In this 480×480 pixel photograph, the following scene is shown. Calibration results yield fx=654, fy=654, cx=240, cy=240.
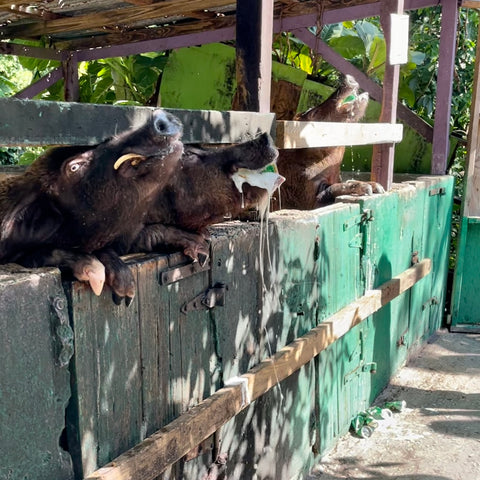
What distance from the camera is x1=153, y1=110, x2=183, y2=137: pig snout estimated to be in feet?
7.07

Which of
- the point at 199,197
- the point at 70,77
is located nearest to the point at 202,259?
the point at 199,197

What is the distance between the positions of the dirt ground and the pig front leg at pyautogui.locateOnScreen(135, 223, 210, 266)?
207 centimetres

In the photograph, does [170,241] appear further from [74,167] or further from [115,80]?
[115,80]

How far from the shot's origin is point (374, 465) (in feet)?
14.4

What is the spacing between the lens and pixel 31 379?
2.02 metres

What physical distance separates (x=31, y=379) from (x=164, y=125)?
913 millimetres

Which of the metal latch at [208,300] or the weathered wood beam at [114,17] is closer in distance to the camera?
the metal latch at [208,300]

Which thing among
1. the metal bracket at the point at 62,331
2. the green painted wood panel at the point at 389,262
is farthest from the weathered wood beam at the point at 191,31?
the metal bracket at the point at 62,331

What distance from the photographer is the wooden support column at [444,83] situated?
6.65 m

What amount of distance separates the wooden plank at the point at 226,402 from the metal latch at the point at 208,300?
1.33 feet

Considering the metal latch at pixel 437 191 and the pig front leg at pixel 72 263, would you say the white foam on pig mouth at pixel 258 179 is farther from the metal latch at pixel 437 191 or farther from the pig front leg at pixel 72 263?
the metal latch at pixel 437 191

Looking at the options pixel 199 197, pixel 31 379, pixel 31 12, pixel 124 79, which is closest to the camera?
pixel 31 379

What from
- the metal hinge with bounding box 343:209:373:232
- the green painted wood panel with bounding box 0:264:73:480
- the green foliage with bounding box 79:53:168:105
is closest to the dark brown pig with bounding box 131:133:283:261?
the green painted wood panel with bounding box 0:264:73:480

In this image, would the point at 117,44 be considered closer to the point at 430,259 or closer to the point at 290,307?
the point at 430,259
